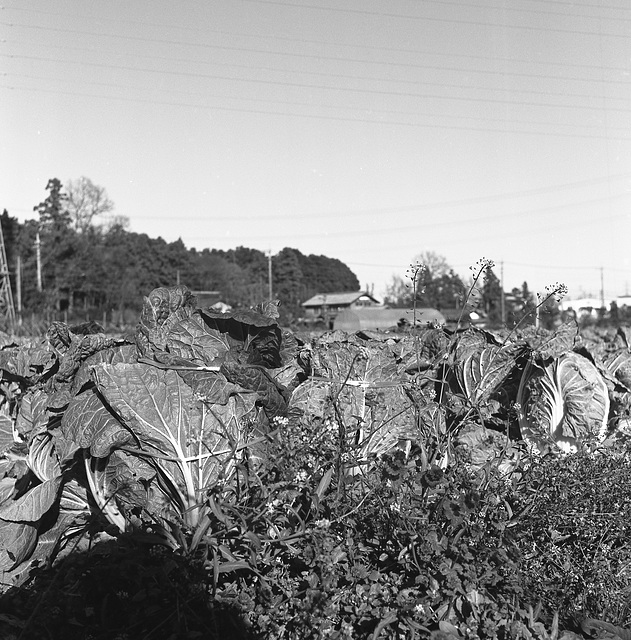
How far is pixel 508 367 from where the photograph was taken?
15.6 feet

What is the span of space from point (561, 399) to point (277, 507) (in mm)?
2711

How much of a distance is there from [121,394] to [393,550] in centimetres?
155

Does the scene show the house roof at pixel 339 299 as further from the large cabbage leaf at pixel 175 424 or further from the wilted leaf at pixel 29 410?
the large cabbage leaf at pixel 175 424

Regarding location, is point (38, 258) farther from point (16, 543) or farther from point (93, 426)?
point (93, 426)

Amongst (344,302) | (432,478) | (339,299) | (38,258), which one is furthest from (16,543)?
(339,299)

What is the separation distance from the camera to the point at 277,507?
303 centimetres

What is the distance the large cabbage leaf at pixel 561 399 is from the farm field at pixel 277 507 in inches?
29.5

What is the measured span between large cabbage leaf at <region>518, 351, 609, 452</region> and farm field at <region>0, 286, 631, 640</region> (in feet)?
2.45

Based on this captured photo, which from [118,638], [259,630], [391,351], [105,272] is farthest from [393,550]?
[105,272]

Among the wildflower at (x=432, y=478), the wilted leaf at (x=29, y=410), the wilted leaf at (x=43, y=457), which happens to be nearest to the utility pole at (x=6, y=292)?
the wilted leaf at (x=29, y=410)

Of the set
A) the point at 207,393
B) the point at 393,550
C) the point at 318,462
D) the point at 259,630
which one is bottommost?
the point at 259,630

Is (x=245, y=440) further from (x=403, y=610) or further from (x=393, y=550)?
(x=403, y=610)

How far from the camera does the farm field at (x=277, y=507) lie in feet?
8.95

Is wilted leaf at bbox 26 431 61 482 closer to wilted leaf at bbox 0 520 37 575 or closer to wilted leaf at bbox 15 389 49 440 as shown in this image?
wilted leaf at bbox 0 520 37 575
